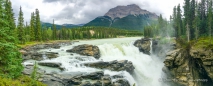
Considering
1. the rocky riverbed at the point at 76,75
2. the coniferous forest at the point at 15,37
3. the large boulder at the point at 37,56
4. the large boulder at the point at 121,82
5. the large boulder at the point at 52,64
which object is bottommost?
the large boulder at the point at 121,82

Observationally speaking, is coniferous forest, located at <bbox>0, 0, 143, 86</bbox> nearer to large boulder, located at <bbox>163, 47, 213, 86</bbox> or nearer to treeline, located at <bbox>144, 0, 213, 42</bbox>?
large boulder, located at <bbox>163, 47, 213, 86</bbox>

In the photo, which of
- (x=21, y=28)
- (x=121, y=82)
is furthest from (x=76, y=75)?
(x=21, y=28)

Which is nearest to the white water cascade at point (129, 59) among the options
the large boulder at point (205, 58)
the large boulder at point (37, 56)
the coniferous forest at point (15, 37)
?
the large boulder at point (37, 56)

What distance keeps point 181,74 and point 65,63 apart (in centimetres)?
2515

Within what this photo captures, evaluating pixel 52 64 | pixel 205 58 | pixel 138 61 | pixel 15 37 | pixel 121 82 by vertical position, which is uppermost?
pixel 15 37

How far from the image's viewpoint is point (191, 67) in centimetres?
4206

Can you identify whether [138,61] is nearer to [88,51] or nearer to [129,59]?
[129,59]

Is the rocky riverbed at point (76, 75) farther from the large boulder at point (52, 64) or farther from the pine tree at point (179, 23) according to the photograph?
the pine tree at point (179, 23)

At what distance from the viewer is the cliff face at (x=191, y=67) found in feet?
129

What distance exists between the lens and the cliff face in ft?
129

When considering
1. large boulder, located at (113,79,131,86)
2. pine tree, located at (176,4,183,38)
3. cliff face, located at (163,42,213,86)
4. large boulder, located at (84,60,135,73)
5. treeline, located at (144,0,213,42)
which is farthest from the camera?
pine tree, located at (176,4,183,38)

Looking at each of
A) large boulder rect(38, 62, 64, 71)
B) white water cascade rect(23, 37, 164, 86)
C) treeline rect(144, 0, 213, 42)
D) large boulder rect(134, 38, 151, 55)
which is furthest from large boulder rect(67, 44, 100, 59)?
treeline rect(144, 0, 213, 42)

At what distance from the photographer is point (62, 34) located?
127188 millimetres

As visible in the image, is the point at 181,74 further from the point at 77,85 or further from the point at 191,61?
the point at 77,85
